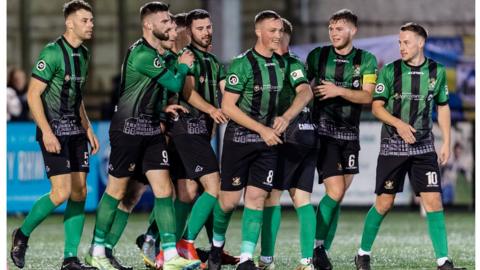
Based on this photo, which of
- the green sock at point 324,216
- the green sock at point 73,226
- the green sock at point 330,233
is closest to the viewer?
the green sock at point 73,226

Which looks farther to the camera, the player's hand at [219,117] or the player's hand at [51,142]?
the player's hand at [219,117]

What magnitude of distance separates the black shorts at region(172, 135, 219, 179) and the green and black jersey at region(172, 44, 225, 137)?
51 millimetres

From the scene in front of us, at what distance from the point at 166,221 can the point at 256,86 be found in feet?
3.61

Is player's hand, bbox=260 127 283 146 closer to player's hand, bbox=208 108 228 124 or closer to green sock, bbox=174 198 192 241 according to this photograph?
player's hand, bbox=208 108 228 124

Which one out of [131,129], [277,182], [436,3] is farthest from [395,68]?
[436,3]

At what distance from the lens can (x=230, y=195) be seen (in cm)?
941

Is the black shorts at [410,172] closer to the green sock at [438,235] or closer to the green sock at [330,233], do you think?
the green sock at [438,235]

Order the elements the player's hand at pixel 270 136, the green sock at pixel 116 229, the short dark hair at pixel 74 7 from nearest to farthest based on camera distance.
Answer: the player's hand at pixel 270 136, the short dark hair at pixel 74 7, the green sock at pixel 116 229

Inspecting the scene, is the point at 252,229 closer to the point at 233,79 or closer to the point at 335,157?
the point at 233,79

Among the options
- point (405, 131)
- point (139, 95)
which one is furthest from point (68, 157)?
point (405, 131)

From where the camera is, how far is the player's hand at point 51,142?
353 inches

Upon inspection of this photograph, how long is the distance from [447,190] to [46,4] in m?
7.92

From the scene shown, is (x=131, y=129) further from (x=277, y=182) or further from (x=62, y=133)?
(x=277, y=182)

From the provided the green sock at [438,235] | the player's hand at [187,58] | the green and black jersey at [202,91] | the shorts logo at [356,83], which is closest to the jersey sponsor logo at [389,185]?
the green sock at [438,235]
